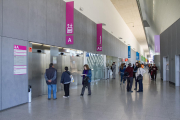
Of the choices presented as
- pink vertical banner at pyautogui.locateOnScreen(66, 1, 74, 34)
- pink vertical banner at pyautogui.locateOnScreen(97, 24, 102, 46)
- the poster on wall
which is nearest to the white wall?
pink vertical banner at pyautogui.locateOnScreen(97, 24, 102, 46)

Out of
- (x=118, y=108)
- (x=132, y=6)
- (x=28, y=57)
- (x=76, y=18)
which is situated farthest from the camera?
(x=132, y=6)

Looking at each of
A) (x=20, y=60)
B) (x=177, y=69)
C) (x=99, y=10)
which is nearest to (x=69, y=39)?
(x=20, y=60)

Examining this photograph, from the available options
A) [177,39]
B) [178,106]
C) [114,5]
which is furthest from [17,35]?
[114,5]

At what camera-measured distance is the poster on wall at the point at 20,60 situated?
534 cm

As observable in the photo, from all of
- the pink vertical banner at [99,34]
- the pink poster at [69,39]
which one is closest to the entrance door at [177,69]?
the pink vertical banner at [99,34]

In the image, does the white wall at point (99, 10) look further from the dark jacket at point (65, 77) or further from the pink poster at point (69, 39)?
the dark jacket at point (65, 77)

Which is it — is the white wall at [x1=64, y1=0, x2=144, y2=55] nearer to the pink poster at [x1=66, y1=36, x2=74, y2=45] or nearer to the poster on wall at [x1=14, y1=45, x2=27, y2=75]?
the pink poster at [x1=66, y1=36, x2=74, y2=45]

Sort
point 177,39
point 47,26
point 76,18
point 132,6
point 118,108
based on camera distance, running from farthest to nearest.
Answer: point 132,6, point 177,39, point 76,18, point 47,26, point 118,108

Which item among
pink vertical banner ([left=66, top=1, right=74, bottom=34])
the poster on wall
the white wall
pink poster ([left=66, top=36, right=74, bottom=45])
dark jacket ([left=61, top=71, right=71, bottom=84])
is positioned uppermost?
the white wall

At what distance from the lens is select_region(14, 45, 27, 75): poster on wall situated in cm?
534

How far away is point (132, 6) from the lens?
Answer: 55.1 ft

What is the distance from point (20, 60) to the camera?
18.1 ft

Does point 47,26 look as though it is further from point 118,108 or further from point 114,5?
point 114,5

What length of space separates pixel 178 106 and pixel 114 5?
47.8 feet
